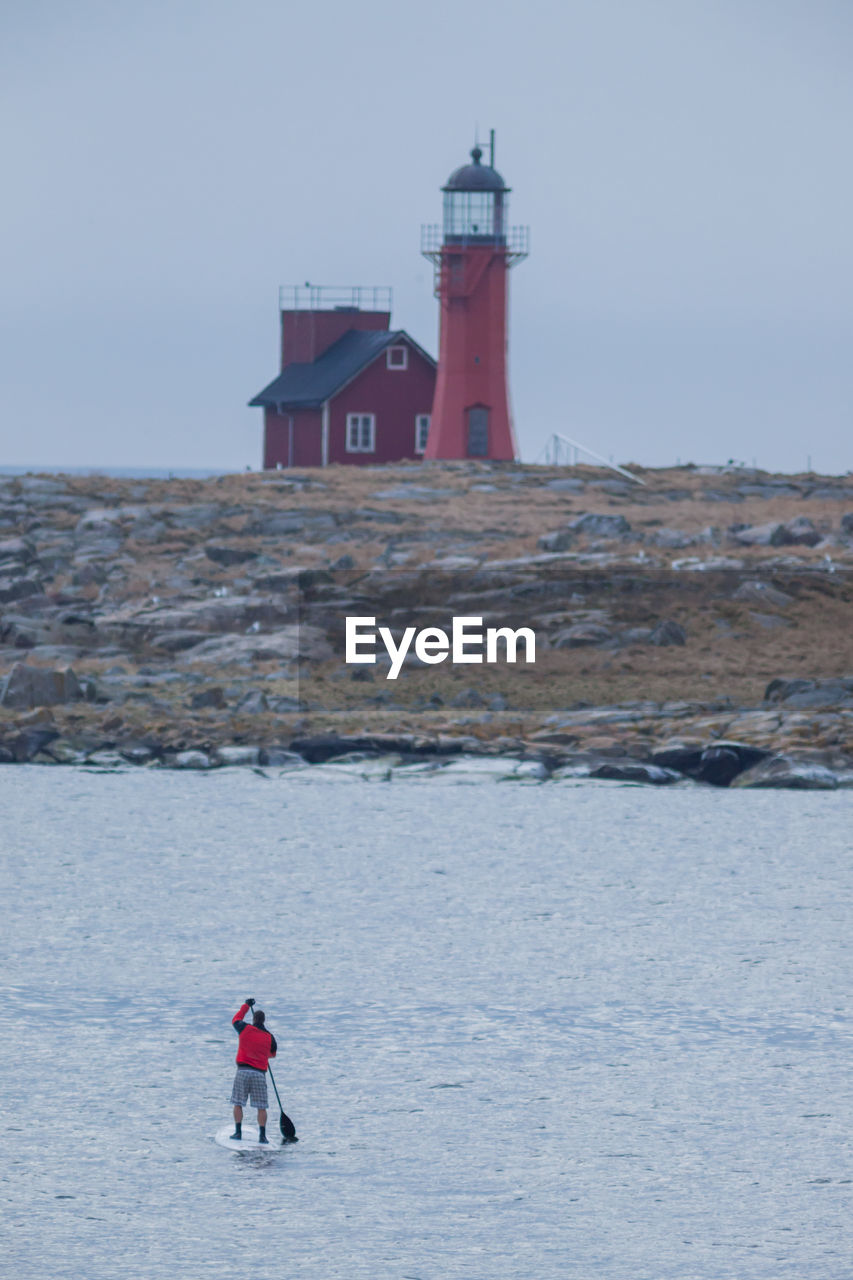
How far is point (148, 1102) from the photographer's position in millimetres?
9953

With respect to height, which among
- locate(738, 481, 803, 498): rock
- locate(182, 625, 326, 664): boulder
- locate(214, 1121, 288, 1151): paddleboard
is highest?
locate(738, 481, 803, 498): rock

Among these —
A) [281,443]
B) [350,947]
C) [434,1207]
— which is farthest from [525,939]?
[281,443]

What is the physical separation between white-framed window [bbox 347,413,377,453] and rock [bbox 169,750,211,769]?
2876 cm

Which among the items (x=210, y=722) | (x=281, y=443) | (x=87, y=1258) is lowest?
(x=87, y=1258)

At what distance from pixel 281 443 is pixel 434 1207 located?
47.6 m

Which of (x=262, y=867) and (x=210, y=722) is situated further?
(x=210, y=722)

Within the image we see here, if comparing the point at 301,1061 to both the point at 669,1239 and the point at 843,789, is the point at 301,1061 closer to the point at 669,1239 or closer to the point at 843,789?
the point at 669,1239

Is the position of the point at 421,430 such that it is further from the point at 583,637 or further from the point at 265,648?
the point at 265,648

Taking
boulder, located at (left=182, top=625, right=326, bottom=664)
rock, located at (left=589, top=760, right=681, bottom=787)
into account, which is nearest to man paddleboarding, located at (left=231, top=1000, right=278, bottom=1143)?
rock, located at (left=589, top=760, right=681, bottom=787)

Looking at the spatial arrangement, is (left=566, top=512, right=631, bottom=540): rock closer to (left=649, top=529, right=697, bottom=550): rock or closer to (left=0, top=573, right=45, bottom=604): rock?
(left=649, top=529, right=697, bottom=550): rock

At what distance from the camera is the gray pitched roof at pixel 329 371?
52094mm

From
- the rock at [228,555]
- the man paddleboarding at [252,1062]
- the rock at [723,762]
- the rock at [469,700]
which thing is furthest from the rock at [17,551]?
the man paddleboarding at [252,1062]

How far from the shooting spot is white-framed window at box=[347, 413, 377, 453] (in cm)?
5269

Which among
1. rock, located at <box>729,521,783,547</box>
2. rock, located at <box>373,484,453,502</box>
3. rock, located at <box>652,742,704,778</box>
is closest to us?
rock, located at <box>652,742,704,778</box>
